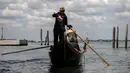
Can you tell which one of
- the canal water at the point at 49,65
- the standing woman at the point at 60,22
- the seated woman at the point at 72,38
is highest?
the standing woman at the point at 60,22

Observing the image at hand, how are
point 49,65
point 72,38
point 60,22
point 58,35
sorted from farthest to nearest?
point 49,65
point 72,38
point 58,35
point 60,22

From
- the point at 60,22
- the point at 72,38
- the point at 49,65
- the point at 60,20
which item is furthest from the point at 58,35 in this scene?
the point at 49,65

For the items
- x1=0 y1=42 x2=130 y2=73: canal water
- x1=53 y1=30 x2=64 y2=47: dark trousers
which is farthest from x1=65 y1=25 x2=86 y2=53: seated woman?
x1=0 y1=42 x2=130 y2=73: canal water

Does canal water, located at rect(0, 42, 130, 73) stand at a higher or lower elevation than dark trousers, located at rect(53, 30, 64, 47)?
lower

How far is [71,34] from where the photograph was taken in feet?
74.5

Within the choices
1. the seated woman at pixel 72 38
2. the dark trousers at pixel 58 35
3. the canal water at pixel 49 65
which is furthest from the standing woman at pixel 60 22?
the canal water at pixel 49 65

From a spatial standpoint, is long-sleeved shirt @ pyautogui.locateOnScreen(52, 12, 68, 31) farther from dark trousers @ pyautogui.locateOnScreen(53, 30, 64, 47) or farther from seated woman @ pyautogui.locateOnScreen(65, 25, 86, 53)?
seated woman @ pyautogui.locateOnScreen(65, 25, 86, 53)

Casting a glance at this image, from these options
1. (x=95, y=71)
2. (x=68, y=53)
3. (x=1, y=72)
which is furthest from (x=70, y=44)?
(x=1, y=72)

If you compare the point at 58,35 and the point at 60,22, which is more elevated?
the point at 60,22

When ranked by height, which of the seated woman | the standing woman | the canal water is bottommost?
the canal water

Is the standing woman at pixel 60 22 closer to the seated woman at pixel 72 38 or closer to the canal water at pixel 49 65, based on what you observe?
the seated woman at pixel 72 38

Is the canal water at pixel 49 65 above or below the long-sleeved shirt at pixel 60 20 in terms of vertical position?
below

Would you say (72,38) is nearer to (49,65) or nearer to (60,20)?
(60,20)

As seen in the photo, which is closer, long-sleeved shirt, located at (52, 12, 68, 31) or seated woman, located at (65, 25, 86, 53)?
long-sleeved shirt, located at (52, 12, 68, 31)
